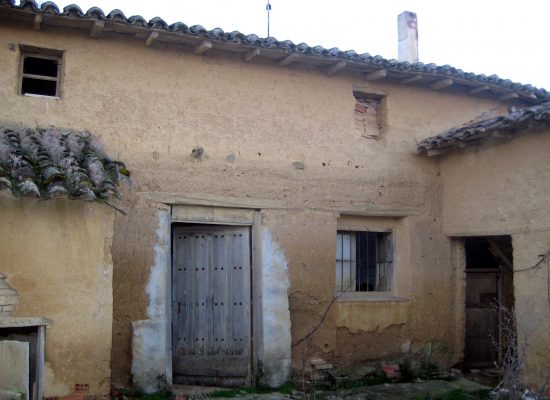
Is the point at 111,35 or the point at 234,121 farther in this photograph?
the point at 234,121

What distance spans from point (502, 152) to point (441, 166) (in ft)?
4.52

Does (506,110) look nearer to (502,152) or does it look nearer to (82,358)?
(502,152)

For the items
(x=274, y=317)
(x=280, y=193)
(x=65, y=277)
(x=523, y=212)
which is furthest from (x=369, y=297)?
(x=65, y=277)

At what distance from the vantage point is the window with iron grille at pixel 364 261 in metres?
9.62

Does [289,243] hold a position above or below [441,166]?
below

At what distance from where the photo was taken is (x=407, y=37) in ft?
40.5

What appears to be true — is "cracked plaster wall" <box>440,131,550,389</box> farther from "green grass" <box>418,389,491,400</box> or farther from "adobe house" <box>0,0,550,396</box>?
"green grass" <box>418,389,491,400</box>

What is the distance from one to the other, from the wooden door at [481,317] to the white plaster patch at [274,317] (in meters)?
3.52

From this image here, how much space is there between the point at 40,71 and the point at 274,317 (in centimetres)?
457

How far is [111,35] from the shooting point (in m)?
8.10

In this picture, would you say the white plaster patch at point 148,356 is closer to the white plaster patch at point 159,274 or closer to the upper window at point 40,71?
the white plaster patch at point 159,274

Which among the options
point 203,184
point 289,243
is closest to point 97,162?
point 203,184

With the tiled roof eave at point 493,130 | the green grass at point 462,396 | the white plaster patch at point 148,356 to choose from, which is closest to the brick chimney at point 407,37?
the tiled roof eave at point 493,130

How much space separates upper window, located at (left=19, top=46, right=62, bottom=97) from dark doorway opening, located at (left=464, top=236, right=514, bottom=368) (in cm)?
686
